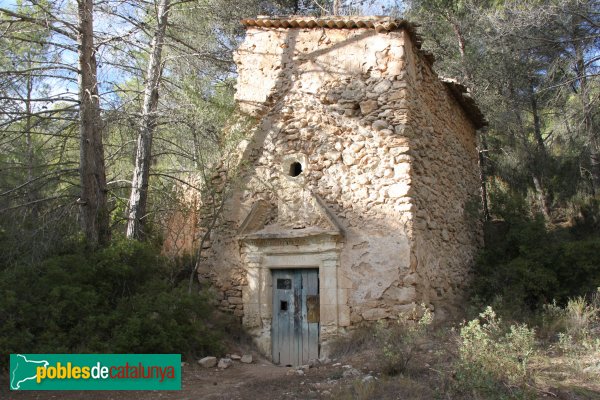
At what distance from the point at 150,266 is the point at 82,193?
156 centimetres

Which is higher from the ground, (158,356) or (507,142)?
(507,142)

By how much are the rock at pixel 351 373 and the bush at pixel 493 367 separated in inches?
44.3

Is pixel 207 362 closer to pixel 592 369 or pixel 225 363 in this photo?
pixel 225 363

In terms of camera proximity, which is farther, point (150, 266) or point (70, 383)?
point (150, 266)

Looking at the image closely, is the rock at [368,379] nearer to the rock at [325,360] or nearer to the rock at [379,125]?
the rock at [325,360]

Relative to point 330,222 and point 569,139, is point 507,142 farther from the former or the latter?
point 330,222

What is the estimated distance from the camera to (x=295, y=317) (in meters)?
7.70

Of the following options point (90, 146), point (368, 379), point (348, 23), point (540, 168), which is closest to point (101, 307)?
point (90, 146)

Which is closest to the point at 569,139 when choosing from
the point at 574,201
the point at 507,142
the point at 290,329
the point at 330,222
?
the point at 574,201

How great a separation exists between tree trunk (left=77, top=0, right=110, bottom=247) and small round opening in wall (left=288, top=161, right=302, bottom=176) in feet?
9.54

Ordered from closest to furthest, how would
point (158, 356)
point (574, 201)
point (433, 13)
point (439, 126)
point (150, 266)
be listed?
point (158, 356) → point (150, 266) → point (439, 126) → point (574, 201) → point (433, 13)

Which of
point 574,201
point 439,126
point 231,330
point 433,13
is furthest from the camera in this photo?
point 433,13

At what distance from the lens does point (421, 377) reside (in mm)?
5352

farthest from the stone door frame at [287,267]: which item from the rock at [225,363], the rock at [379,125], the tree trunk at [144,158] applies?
the tree trunk at [144,158]
